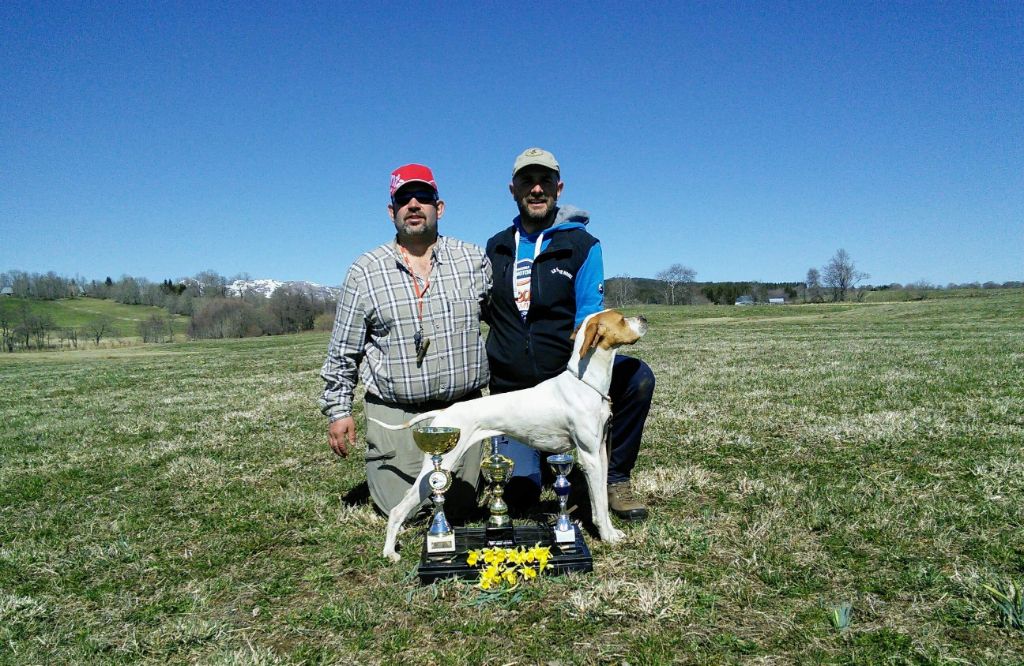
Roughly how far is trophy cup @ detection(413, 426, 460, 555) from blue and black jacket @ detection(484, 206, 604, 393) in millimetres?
1031

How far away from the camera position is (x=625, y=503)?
4.57 metres

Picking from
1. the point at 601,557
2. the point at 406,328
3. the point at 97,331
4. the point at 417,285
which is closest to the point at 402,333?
the point at 406,328

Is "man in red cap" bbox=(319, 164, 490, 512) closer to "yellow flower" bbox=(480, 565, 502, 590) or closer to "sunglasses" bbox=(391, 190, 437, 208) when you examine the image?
"sunglasses" bbox=(391, 190, 437, 208)

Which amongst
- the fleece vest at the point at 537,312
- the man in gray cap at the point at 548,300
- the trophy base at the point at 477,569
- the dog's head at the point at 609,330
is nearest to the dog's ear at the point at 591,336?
the dog's head at the point at 609,330

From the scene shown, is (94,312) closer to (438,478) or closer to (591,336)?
(438,478)

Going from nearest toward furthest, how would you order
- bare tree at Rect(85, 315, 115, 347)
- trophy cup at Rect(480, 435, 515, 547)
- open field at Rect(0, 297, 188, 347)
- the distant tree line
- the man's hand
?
trophy cup at Rect(480, 435, 515, 547)
the man's hand
the distant tree line
bare tree at Rect(85, 315, 115, 347)
open field at Rect(0, 297, 188, 347)

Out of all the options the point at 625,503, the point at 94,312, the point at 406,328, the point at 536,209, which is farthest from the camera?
the point at 94,312

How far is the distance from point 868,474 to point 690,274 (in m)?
112

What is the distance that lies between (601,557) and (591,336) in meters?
1.51

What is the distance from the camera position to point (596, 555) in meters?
3.91

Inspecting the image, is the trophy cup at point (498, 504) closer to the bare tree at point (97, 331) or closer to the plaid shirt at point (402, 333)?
the plaid shirt at point (402, 333)

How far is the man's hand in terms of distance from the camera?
435 centimetres

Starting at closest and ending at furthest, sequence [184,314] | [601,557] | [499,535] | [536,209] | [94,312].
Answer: [601,557] → [499,535] → [536,209] → [94,312] → [184,314]

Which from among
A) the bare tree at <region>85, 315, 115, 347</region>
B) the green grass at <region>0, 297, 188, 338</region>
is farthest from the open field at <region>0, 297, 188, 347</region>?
the bare tree at <region>85, 315, 115, 347</region>
